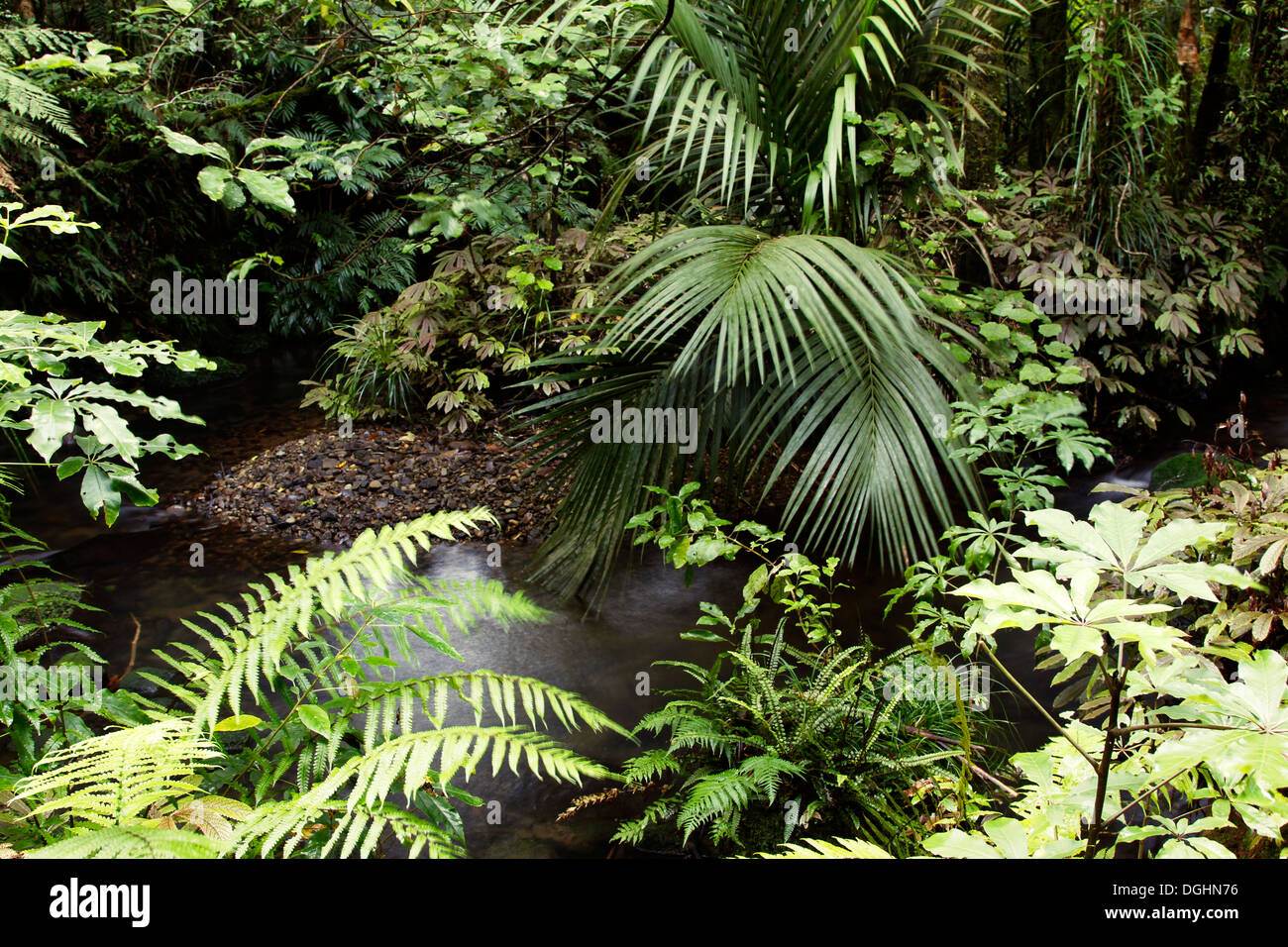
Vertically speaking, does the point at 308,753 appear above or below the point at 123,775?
below

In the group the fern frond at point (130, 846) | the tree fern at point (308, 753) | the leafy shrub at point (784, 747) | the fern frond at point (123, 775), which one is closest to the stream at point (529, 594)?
the leafy shrub at point (784, 747)

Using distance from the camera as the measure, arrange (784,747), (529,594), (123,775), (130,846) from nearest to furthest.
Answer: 1. (130,846)
2. (123,775)
3. (784,747)
4. (529,594)

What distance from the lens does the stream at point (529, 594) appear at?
2.28 metres

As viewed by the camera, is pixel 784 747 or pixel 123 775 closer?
pixel 123 775

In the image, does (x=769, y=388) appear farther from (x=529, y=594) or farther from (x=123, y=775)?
(x=123, y=775)

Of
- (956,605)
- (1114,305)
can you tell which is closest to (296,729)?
(956,605)

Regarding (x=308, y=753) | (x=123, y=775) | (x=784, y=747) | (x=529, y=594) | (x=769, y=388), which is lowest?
(x=784, y=747)

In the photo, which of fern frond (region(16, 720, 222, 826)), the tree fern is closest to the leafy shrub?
the tree fern

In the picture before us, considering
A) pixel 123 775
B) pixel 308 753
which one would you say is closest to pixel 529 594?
pixel 308 753

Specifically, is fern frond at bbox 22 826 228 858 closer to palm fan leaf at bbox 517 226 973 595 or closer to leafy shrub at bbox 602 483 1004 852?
leafy shrub at bbox 602 483 1004 852

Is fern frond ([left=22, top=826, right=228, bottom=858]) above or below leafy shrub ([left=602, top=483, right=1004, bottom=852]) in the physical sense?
above

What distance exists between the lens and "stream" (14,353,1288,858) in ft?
7.49

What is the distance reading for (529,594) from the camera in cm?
328

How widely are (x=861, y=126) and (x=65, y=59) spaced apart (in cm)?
261
